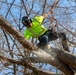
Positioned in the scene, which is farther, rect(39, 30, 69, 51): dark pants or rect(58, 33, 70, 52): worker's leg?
rect(58, 33, 70, 52): worker's leg

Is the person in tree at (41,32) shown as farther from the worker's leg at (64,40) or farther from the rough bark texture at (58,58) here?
the rough bark texture at (58,58)

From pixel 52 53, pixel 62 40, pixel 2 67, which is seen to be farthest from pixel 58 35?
pixel 2 67

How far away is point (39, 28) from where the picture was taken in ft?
18.4

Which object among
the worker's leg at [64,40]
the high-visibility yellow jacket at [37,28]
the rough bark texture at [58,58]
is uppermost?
the high-visibility yellow jacket at [37,28]

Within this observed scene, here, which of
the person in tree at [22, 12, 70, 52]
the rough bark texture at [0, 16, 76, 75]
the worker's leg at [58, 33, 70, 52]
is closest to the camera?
the rough bark texture at [0, 16, 76, 75]

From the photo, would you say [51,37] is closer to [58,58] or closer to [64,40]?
[64,40]

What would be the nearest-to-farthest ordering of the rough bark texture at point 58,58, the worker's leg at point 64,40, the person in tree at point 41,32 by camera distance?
the rough bark texture at point 58,58 < the person in tree at point 41,32 < the worker's leg at point 64,40

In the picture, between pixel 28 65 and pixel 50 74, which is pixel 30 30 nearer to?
pixel 28 65

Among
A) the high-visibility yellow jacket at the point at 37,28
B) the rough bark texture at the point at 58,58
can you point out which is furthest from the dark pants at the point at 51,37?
the rough bark texture at the point at 58,58

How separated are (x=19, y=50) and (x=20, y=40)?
4.07ft

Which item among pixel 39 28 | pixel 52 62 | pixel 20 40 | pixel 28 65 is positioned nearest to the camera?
pixel 20 40

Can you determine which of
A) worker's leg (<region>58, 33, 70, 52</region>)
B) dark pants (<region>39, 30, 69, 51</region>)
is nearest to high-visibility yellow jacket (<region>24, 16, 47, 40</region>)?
dark pants (<region>39, 30, 69, 51</region>)

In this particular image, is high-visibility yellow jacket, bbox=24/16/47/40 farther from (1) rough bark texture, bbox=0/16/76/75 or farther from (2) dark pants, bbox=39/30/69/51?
(1) rough bark texture, bbox=0/16/76/75

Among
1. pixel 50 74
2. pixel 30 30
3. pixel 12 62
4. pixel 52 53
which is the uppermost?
pixel 30 30
